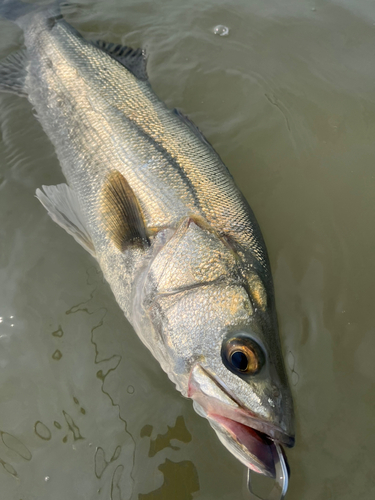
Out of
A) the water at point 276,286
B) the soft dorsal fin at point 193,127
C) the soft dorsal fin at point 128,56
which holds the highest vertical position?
the soft dorsal fin at point 128,56

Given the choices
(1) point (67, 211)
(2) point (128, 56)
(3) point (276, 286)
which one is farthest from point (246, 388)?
(2) point (128, 56)

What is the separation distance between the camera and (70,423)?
7.61 ft

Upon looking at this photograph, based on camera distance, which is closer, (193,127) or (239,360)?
(239,360)

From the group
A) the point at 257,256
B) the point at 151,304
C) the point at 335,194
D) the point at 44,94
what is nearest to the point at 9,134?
the point at 44,94

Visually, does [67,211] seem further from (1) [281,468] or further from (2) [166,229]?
(1) [281,468]

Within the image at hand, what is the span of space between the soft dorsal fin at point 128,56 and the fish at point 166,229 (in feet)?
0.05

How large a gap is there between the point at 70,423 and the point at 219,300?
131 centimetres

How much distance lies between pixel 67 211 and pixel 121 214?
571mm

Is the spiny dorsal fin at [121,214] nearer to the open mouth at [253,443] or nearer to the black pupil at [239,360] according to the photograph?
the black pupil at [239,360]

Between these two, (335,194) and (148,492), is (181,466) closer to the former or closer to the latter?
(148,492)

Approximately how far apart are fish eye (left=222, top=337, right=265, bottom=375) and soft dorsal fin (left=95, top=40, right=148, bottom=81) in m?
2.71

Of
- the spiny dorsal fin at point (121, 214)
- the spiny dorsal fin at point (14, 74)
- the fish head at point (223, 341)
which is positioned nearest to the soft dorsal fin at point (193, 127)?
A: the spiny dorsal fin at point (121, 214)

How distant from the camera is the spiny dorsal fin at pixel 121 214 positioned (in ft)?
7.77

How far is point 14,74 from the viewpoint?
137 inches
